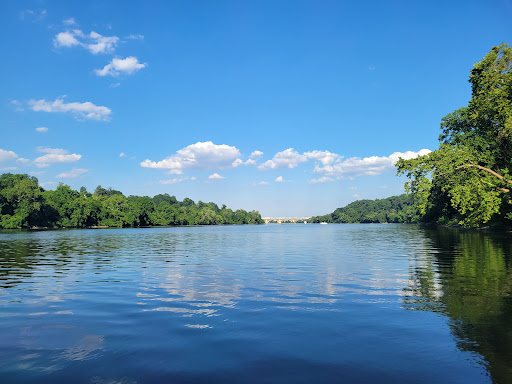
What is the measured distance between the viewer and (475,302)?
1491cm

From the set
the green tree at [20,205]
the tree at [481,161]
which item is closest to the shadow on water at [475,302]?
the tree at [481,161]

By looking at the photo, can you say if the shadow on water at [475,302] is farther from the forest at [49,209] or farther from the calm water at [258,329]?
the forest at [49,209]

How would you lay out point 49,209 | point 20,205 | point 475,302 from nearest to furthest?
point 475,302 → point 20,205 → point 49,209

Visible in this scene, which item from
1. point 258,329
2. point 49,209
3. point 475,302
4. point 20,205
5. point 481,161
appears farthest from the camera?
point 49,209

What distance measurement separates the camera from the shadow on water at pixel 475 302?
9.35 meters

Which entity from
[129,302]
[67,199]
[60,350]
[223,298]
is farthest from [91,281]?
[67,199]

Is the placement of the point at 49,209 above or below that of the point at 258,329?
above

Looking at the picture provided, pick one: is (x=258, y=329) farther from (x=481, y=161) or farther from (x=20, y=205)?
(x=20, y=205)

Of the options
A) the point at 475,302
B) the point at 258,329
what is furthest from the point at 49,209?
the point at 475,302

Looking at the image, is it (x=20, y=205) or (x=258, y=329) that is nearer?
(x=258, y=329)

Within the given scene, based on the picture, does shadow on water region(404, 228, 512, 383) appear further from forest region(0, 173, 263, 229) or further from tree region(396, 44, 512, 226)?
forest region(0, 173, 263, 229)

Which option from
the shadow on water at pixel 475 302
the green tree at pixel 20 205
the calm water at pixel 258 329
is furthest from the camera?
the green tree at pixel 20 205

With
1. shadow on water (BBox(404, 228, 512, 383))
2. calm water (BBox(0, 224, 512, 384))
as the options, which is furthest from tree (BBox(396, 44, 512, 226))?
calm water (BBox(0, 224, 512, 384))

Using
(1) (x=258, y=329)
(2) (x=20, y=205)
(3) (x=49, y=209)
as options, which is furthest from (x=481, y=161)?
(3) (x=49, y=209)
